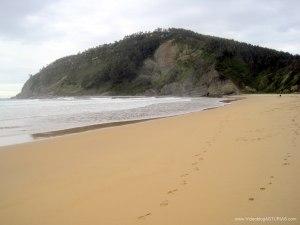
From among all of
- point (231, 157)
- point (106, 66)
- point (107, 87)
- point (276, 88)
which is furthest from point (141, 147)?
point (106, 66)

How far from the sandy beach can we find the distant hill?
61878 millimetres

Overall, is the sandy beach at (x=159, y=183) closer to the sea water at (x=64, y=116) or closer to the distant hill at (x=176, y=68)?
the sea water at (x=64, y=116)

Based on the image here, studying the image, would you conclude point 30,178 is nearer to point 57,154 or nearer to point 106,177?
point 106,177

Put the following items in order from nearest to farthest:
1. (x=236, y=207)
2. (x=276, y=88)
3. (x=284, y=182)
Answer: (x=236, y=207)
(x=284, y=182)
(x=276, y=88)

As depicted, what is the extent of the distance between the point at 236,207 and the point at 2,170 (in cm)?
510

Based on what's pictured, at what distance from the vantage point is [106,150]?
30.0 feet

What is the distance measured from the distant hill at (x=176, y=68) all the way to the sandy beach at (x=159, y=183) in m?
61.9

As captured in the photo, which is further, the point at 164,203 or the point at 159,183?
the point at 159,183

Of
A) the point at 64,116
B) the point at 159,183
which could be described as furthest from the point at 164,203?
the point at 64,116

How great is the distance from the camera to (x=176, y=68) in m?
96.0

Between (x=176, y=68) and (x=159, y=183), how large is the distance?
91.6 metres

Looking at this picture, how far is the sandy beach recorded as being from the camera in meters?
4.31

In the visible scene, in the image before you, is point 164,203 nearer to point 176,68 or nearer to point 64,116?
point 64,116

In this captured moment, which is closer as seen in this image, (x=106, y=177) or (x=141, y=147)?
(x=106, y=177)
